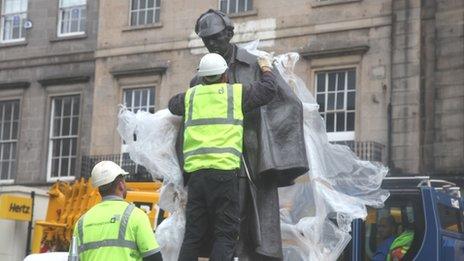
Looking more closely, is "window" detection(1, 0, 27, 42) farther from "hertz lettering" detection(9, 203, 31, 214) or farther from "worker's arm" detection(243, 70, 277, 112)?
"worker's arm" detection(243, 70, 277, 112)

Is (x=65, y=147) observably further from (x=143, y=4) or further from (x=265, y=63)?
(x=265, y=63)

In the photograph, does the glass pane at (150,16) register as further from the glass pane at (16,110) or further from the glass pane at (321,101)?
the glass pane at (321,101)

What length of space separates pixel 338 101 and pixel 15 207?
10383 mm

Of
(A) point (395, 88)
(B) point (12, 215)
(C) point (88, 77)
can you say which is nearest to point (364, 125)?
(A) point (395, 88)

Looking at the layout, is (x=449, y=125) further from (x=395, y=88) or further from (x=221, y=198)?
(x=221, y=198)

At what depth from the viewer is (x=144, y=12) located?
2520cm

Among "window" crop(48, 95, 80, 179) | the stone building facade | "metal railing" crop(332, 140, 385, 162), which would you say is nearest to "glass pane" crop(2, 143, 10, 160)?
the stone building facade

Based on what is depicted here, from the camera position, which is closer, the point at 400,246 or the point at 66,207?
the point at 400,246

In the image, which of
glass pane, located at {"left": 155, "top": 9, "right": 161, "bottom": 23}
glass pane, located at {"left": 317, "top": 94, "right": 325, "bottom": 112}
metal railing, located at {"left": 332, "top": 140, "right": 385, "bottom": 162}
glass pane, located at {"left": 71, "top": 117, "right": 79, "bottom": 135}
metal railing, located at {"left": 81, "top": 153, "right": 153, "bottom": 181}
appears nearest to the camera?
metal railing, located at {"left": 332, "top": 140, "right": 385, "bottom": 162}

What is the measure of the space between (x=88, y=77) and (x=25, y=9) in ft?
10.7

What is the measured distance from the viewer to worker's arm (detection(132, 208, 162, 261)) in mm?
5465

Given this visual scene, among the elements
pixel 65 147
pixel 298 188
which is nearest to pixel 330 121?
pixel 65 147

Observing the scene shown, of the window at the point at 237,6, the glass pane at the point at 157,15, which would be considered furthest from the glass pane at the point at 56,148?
the window at the point at 237,6

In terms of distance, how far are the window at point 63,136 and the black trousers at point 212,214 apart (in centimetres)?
2001
